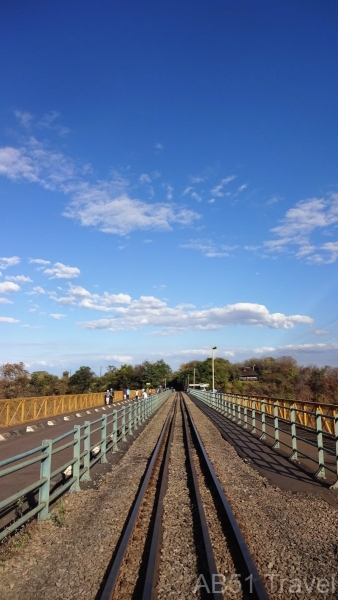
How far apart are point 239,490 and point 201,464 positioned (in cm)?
296

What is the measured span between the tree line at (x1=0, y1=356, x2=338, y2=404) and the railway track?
2705cm

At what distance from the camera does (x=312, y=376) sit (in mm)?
75188

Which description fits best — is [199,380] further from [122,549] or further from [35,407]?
[122,549]

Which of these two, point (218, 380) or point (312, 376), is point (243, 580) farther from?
point (218, 380)

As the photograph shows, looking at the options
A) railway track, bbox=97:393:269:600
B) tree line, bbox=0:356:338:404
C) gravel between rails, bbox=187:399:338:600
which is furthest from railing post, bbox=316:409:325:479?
tree line, bbox=0:356:338:404

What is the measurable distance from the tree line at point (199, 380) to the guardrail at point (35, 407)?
522 inches

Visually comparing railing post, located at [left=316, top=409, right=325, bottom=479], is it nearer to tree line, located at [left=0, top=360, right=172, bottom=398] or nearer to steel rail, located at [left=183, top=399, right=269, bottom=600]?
steel rail, located at [left=183, top=399, right=269, bottom=600]

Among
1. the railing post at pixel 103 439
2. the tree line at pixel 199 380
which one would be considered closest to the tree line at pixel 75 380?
the tree line at pixel 199 380

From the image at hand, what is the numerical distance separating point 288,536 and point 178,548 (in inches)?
56.5

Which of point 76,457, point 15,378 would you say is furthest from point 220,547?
point 15,378

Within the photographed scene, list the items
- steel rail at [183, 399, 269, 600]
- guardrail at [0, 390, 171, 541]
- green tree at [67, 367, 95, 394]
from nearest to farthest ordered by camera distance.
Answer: steel rail at [183, 399, 269, 600] < guardrail at [0, 390, 171, 541] < green tree at [67, 367, 95, 394]

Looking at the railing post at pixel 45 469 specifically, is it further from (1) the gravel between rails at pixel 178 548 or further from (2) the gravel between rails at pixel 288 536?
(2) the gravel between rails at pixel 288 536

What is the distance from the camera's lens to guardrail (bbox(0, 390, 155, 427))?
67.2 feet

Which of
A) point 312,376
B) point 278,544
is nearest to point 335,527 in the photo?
point 278,544
